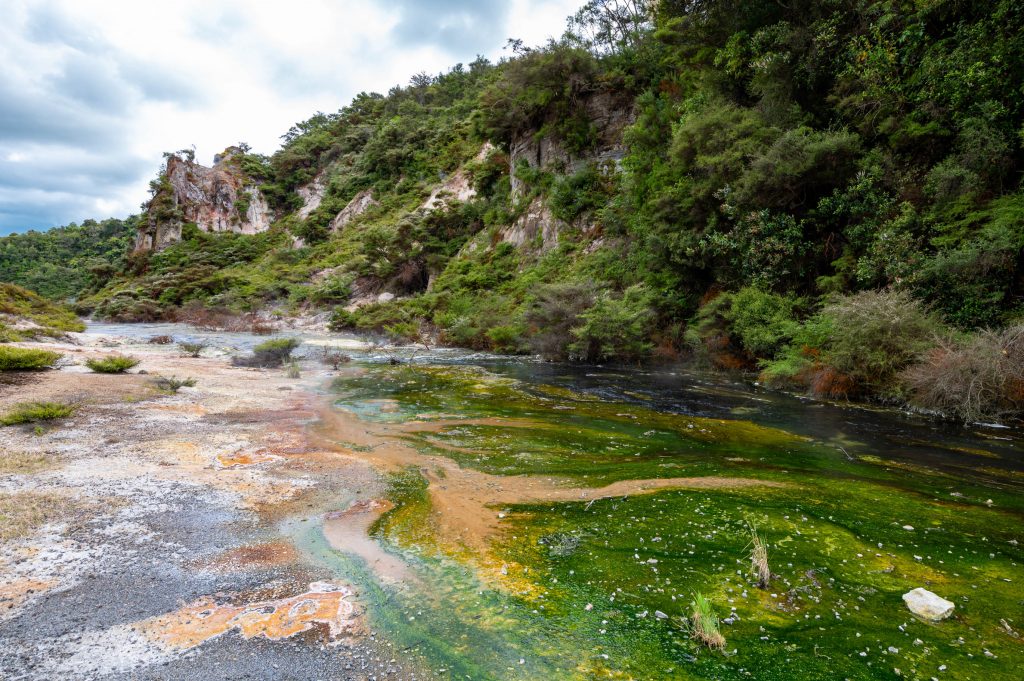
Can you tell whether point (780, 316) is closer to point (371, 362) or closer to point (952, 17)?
point (952, 17)

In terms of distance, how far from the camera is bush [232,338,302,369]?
14664mm

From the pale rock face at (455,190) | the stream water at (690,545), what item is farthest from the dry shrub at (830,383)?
the pale rock face at (455,190)

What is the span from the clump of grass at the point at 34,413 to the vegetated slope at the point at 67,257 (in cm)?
4960

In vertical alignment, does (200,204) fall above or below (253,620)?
above

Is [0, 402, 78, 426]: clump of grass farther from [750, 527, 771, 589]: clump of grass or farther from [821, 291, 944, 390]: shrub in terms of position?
[821, 291, 944, 390]: shrub

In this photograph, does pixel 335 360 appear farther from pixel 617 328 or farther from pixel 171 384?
pixel 617 328

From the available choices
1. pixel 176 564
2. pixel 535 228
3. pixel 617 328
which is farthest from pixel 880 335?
pixel 535 228

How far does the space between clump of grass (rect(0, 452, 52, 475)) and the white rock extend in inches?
301

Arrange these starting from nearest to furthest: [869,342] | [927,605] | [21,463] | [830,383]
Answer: [927,605], [21,463], [869,342], [830,383]

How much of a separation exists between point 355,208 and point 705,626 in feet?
159

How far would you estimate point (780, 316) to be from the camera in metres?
12.4

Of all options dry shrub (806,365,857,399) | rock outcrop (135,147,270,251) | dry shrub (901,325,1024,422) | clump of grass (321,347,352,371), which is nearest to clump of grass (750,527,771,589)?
dry shrub (901,325,1024,422)

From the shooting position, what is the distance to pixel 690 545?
3.80 meters

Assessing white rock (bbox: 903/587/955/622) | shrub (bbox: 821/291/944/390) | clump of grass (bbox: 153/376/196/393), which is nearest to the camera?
white rock (bbox: 903/587/955/622)
